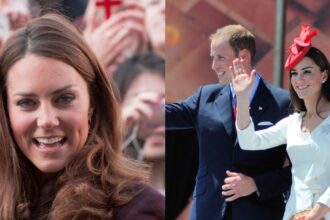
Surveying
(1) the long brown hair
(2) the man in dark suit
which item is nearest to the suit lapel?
(2) the man in dark suit

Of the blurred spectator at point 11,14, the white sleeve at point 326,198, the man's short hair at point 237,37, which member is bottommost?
the white sleeve at point 326,198

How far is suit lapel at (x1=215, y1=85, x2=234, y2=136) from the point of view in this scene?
208 centimetres

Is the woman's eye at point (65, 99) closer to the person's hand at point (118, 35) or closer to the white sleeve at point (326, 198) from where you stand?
the white sleeve at point (326, 198)

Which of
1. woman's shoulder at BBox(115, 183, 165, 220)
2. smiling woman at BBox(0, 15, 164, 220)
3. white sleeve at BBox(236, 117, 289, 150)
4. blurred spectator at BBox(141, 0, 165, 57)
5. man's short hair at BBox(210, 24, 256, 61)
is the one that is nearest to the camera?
woman's shoulder at BBox(115, 183, 165, 220)

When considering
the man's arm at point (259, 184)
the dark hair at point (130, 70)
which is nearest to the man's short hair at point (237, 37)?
the man's arm at point (259, 184)

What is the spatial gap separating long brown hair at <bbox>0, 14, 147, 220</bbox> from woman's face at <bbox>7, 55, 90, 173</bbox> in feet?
0.07

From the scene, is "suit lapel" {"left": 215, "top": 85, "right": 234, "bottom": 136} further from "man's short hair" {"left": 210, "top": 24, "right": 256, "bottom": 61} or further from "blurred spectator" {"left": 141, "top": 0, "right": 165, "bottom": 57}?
"blurred spectator" {"left": 141, "top": 0, "right": 165, "bottom": 57}

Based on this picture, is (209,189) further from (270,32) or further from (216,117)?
(270,32)

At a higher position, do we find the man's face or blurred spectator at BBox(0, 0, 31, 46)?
blurred spectator at BBox(0, 0, 31, 46)

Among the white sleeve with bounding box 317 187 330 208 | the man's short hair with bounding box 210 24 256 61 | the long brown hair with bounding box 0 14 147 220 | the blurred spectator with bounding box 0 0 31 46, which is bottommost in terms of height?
the white sleeve with bounding box 317 187 330 208

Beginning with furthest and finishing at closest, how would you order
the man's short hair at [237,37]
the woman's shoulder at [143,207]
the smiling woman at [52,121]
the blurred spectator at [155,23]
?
1. the blurred spectator at [155,23]
2. the man's short hair at [237,37]
3. the smiling woman at [52,121]
4. the woman's shoulder at [143,207]

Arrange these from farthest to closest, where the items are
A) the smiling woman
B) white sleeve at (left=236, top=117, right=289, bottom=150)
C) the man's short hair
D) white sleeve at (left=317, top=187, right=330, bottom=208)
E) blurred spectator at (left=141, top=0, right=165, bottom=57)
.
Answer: blurred spectator at (left=141, top=0, right=165, bottom=57)
the man's short hair
white sleeve at (left=236, top=117, right=289, bottom=150)
white sleeve at (left=317, top=187, right=330, bottom=208)
the smiling woman

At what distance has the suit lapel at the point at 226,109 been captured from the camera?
2.08 m

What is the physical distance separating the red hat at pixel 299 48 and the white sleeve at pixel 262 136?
211 millimetres
